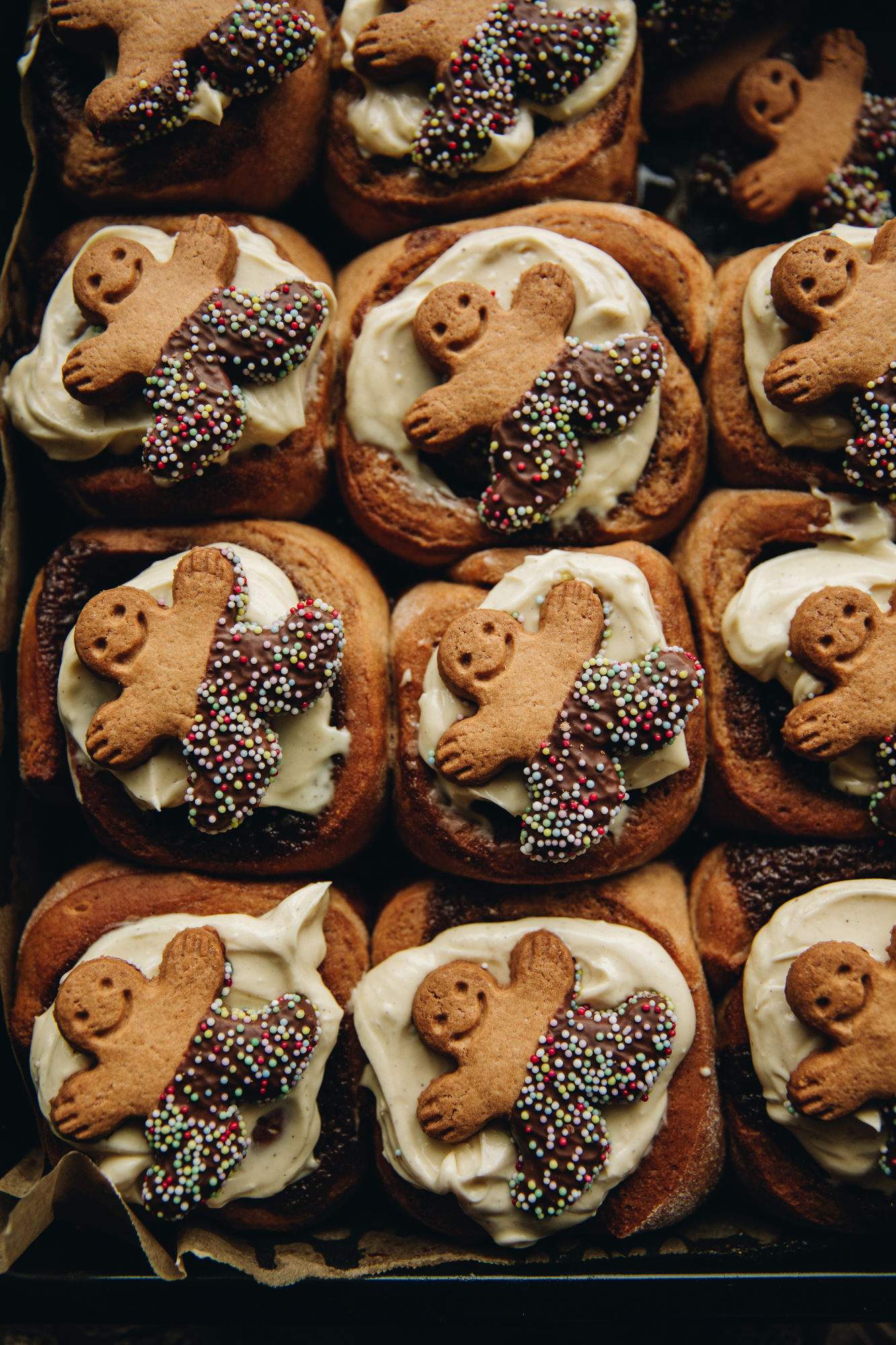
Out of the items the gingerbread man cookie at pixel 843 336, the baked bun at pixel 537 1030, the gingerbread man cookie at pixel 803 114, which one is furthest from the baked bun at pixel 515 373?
the baked bun at pixel 537 1030

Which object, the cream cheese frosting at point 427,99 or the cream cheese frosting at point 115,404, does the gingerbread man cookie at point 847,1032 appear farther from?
the cream cheese frosting at point 427,99

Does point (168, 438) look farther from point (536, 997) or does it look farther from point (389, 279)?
point (536, 997)

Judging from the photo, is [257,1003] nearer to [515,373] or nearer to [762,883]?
[762,883]

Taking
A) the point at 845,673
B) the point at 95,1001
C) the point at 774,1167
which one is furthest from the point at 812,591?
the point at 95,1001

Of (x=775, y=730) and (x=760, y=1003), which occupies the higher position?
(x=775, y=730)

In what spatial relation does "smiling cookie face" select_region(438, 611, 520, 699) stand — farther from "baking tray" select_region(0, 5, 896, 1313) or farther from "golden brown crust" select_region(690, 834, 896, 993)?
"golden brown crust" select_region(690, 834, 896, 993)

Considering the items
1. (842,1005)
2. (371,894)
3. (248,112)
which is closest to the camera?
(842,1005)

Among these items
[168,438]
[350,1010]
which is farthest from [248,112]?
[350,1010]
